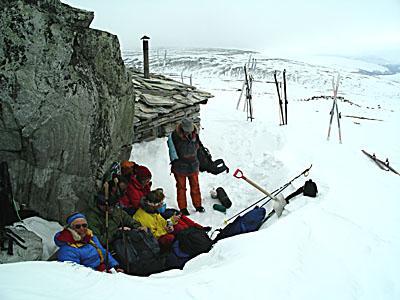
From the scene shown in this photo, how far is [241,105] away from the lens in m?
15.2

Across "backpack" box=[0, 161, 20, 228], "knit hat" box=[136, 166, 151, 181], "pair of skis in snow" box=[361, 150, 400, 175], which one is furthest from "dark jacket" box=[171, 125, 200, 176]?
"pair of skis in snow" box=[361, 150, 400, 175]

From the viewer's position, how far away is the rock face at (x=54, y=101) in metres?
3.53

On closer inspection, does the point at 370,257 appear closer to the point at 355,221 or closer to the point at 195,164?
the point at 355,221

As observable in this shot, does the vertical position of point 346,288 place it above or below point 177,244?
above

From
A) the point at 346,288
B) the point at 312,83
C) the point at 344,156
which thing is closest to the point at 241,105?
the point at 344,156

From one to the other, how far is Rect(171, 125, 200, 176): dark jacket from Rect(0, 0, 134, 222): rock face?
1.10 meters

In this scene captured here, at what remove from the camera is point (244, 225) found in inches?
173

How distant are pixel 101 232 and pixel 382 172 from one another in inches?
231

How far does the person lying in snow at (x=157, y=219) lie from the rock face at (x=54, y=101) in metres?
0.79

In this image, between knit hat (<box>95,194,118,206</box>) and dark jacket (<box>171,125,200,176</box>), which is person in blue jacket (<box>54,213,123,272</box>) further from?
dark jacket (<box>171,125,200,176</box>)

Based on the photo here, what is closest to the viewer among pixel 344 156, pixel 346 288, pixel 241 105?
pixel 346 288

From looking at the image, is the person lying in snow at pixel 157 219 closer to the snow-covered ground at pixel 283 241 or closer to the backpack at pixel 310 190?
the snow-covered ground at pixel 283 241

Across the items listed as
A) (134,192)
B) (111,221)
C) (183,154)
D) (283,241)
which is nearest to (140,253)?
(111,221)

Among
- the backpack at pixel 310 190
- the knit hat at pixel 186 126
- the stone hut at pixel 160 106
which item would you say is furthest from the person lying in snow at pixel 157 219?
the stone hut at pixel 160 106
